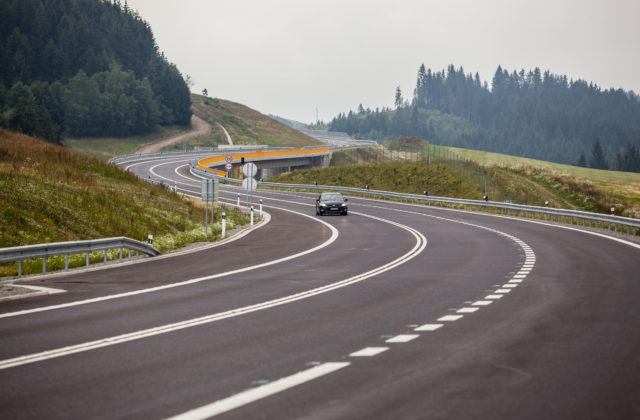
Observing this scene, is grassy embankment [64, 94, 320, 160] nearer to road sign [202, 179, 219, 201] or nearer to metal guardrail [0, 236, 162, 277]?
road sign [202, 179, 219, 201]

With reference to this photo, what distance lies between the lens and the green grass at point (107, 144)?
118 m

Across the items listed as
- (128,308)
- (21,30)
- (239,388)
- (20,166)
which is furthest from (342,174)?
(21,30)

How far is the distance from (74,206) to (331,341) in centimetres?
1965

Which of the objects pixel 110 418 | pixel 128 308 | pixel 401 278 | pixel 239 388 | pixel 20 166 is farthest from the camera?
pixel 20 166

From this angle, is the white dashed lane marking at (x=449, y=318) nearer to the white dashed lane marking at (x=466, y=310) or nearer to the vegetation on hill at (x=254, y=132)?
the white dashed lane marking at (x=466, y=310)

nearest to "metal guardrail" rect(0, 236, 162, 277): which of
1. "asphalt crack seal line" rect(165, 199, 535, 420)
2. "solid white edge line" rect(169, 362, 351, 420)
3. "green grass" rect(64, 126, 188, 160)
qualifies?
"asphalt crack seal line" rect(165, 199, 535, 420)

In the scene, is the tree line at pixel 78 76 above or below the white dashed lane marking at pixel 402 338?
above

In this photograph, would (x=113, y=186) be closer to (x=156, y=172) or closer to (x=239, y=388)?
(x=239, y=388)

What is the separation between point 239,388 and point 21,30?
536 ft

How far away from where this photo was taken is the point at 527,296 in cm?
1279

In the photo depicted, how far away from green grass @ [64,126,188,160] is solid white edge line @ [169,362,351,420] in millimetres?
109449

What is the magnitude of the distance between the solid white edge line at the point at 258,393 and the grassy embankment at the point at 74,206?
12.3 metres

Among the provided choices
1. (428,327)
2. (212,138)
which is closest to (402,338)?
(428,327)

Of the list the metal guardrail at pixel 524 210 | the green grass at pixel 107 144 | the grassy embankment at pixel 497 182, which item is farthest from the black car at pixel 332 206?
the green grass at pixel 107 144
